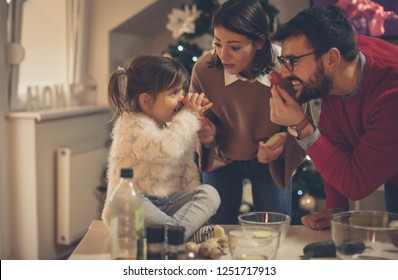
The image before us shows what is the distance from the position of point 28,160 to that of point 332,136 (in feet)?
4.30

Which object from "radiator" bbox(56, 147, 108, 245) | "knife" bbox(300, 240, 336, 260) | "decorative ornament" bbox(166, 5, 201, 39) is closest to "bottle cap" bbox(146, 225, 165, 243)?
"knife" bbox(300, 240, 336, 260)

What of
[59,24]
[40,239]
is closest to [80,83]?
[59,24]

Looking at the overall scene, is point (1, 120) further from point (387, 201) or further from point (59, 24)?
point (387, 201)

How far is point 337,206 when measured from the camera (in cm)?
135

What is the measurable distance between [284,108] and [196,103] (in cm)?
22

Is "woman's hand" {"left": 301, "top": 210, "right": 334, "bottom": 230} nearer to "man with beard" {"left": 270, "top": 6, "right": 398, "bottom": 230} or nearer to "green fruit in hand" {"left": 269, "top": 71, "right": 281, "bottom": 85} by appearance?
"man with beard" {"left": 270, "top": 6, "right": 398, "bottom": 230}

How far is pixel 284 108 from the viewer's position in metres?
1.25

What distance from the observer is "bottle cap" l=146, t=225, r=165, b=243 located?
1.04 meters

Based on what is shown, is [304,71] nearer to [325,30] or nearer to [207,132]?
[325,30]

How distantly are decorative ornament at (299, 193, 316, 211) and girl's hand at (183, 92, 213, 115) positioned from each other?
0.51m

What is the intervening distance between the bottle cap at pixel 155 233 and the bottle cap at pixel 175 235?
0.01 meters

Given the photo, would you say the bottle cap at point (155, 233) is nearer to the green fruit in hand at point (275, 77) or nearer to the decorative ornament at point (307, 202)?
the green fruit in hand at point (275, 77)
